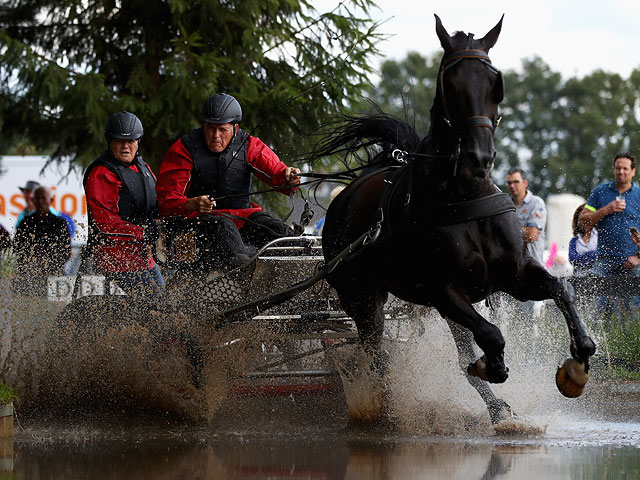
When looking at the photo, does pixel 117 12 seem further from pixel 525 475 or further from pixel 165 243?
pixel 525 475

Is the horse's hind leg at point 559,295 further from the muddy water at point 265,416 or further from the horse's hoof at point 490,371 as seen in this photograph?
the muddy water at point 265,416

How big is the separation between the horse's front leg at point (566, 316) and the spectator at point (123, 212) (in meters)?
2.87

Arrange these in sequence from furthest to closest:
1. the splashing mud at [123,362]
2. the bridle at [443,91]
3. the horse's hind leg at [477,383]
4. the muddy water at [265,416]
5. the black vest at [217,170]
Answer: the black vest at [217,170]
the splashing mud at [123,362]
the horse's hind leg at [477,383]
the muddy water at [265,416]
the bridle at [443,91]

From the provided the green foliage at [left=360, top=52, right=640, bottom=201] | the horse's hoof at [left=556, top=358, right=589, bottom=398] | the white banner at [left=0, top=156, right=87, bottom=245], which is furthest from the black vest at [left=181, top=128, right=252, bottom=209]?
the green foliage at [left=360, top=52, right=640, bottom=201]

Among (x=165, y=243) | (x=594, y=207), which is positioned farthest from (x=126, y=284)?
(x=594, y=207)

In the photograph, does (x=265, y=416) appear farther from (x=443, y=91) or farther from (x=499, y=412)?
(x=443, y=91)

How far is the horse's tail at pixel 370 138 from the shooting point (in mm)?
8492

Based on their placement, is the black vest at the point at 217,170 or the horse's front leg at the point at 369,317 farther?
the black vest at the point at 217,170

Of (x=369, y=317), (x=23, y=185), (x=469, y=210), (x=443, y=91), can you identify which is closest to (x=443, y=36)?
(x=443, y=91)

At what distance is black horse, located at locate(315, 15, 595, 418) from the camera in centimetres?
654

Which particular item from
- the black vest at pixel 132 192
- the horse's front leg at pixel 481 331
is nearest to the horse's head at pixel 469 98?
the horse's front leg at pixel 481 331

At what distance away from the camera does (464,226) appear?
684 centimetres

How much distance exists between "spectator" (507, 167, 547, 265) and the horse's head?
5.55 meters

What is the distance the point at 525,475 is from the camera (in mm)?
5832
